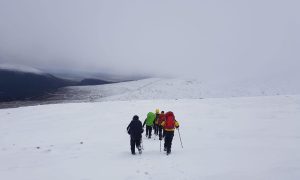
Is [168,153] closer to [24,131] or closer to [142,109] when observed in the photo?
[24,131]

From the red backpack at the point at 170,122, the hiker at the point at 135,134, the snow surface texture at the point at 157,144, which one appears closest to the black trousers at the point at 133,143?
the hiker at the point at 135,134

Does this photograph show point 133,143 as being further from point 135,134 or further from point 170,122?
point 170,122

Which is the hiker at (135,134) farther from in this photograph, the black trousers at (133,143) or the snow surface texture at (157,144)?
the snow surface texture at (157,144)

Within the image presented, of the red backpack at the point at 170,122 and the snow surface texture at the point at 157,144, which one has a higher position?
the red backpack at the point at 170,122

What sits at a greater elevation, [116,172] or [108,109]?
[108,109]

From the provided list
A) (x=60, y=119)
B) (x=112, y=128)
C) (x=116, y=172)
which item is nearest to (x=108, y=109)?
(x=60, y=119)

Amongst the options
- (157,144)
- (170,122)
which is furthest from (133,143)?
(157,144)

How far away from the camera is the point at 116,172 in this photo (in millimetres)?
12703

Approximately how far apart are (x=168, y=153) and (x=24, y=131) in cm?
1699

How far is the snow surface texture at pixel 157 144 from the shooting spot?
12539mm

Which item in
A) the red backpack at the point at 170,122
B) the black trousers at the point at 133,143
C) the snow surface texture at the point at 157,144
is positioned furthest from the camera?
the black trousers at the point at 133,143

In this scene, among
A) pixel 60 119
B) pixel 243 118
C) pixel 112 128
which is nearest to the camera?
pixel 112 128

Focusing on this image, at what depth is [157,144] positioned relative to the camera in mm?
19422

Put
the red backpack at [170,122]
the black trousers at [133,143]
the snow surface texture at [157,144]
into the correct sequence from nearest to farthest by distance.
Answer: the snow surface texture at [157,144] → the red backpack at [170,122] → the black trousers at [133,143]
